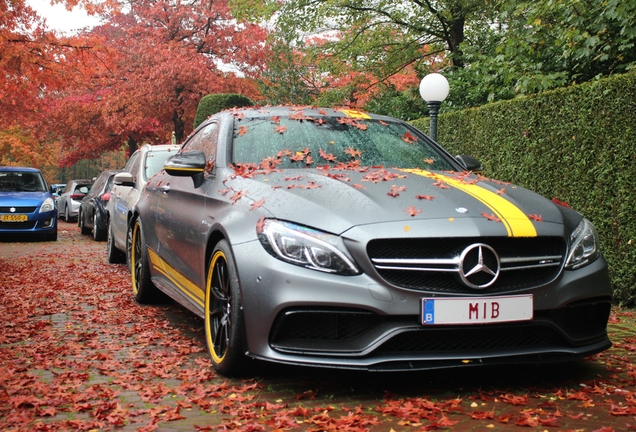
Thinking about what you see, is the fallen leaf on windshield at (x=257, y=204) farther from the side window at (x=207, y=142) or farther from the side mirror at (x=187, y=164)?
the side window at (x=207, y=142)

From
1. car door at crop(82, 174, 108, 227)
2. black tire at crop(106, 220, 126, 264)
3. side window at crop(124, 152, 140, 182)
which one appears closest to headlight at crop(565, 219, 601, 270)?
side window at crop(124, 152, 140, 182)

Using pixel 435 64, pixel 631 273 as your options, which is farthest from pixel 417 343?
pixel 435 64

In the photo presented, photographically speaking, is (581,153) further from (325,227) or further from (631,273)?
(325,227)

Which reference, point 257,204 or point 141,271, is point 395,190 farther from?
point 141,271

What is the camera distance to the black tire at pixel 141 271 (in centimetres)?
741

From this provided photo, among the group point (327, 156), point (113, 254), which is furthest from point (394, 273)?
point (113, 254)

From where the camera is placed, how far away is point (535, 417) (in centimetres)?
383

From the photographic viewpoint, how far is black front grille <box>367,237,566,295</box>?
4.04 meters

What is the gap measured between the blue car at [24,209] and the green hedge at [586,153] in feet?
36.2

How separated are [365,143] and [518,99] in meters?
4.16

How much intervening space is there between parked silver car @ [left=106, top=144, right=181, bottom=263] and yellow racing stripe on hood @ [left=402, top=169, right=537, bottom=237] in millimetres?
5873

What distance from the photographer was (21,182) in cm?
1827

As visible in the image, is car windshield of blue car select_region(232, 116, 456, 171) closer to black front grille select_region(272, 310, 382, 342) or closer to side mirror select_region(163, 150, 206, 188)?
side mirror select_region(163, 150, 206, 188)

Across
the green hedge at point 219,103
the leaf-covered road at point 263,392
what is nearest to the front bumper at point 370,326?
the leaf-covered road at point 263,392
